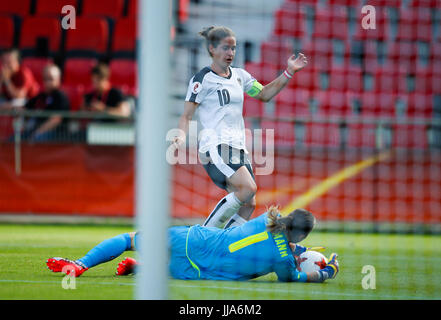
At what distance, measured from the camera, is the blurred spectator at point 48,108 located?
35.0 ft

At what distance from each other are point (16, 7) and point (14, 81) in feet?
11.4

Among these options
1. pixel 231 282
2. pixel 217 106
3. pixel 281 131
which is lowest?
pixel 231 282

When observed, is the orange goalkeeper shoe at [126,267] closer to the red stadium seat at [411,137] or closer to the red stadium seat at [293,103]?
the red stadium seat at [411,137]


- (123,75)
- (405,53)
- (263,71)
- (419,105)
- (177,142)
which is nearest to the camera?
(177,142)

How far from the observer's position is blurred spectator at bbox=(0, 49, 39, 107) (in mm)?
12188

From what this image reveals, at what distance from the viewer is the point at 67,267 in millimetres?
5328

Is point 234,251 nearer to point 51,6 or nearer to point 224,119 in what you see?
point 224,119

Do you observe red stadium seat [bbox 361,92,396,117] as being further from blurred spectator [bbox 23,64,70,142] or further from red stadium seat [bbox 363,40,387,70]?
blurred spectator [bbox 23,64,70,142]

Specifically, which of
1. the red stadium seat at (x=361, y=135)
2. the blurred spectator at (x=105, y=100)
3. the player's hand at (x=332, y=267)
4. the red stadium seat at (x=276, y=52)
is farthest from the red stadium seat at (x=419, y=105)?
the player's hand at (x=332, y=267)

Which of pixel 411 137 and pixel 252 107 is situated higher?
pixel 252 107

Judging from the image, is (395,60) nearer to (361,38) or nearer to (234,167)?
(361,38)

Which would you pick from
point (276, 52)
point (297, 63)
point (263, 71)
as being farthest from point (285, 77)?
point (276, 52)

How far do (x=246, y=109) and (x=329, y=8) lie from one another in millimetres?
2264

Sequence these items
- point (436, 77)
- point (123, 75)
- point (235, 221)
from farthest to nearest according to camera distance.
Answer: point (123, 75)
point (436, 77)
point (235, 221)
